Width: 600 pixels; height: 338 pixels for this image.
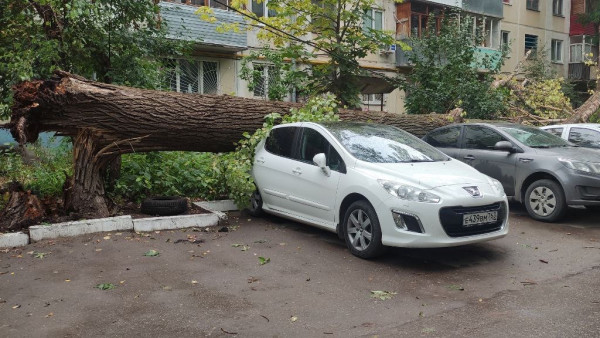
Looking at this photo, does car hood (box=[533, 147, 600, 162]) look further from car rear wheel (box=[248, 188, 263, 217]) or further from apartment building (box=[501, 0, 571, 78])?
apartment building (box=[501, 0, 571, 78])

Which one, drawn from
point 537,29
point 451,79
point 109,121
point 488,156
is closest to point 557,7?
point 537,29

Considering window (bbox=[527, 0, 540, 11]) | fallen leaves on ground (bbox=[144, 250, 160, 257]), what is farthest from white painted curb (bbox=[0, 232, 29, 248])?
window (bbox=[527, 0, 540, 11])

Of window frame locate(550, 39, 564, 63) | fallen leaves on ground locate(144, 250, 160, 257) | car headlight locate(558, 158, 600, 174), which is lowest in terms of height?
fallen leaves on ground locate(144, 250, 160, 257)

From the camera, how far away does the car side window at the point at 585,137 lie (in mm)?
10375

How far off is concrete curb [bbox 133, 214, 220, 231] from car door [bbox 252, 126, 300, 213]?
88 centimetres

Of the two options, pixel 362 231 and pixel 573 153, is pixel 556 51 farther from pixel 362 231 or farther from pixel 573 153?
pixel 362 231

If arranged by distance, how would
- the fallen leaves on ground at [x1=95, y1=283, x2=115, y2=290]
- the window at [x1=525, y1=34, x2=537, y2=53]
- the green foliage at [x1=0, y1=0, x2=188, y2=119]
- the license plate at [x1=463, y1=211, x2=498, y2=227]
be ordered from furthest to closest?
the window at [x1=525, y1=34, x2=537, y2=53], the green foliage at [x1=0, y1=0, x2=188, y2=119], the license plate at [x1=463, y1=211, x2=498, y2=227], the fallen leaves on ground at [x1=95, y1=283, x2=115, y2=290]

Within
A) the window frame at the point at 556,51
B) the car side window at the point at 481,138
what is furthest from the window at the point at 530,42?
the car side window at the point at 481,138

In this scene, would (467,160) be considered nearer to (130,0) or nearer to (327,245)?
(327,245)

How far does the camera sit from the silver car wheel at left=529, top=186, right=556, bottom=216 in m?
8.57

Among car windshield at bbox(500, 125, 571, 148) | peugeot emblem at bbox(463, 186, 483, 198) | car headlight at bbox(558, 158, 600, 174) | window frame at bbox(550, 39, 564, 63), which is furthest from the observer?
window frame at bbox(550, 39, 564, 63)

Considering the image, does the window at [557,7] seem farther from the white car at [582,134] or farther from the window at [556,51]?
the white car at [582,134]

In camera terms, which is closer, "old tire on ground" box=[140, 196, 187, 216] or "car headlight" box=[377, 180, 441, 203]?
"car headlight" box=[377, 180, 441, 203]

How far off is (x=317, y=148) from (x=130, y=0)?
16.8ft
